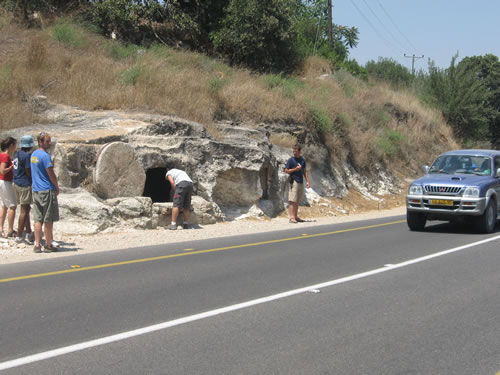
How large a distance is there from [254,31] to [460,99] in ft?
59.5

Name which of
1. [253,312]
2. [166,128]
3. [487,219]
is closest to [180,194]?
[166,128]

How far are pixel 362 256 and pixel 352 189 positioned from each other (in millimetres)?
15034

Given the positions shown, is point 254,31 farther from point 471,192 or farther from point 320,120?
point 471,192

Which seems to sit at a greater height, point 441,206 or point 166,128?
point 166,128

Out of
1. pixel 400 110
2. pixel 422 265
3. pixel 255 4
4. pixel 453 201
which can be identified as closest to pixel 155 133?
pixel 453 201

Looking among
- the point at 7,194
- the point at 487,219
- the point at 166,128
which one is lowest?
the point at 487,219

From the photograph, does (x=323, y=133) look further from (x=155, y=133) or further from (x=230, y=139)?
(x=155, y=133)

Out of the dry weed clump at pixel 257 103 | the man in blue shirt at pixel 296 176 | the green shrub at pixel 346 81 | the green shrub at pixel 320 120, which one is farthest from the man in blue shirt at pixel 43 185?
the green shrub at pixel 346 81

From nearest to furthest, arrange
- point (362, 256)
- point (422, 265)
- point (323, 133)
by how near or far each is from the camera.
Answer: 1. point (422, 265)
2. point (362, 256)
3. point (323, 133)

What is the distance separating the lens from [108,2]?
2547 centimetres

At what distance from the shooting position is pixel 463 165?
14312mm

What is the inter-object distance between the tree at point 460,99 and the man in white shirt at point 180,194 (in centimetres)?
2973

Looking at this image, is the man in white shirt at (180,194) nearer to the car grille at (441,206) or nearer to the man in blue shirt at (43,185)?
the man in blue shirt at (43,185)

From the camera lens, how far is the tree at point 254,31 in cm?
2752
